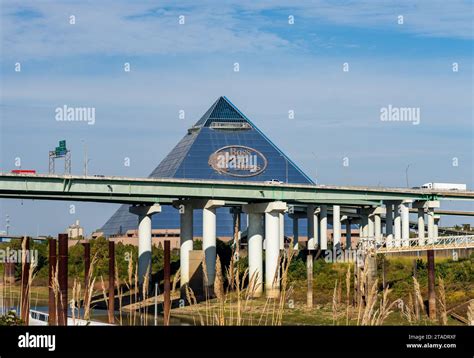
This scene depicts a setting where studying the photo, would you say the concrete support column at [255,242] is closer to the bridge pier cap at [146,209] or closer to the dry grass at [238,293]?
the bridge pier cap at [146,209]

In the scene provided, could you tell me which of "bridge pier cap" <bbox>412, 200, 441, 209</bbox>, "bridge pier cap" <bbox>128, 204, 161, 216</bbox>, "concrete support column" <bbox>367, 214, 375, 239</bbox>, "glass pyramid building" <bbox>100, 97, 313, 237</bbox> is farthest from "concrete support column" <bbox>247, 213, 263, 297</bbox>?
"glass pyramid building" <bbox>100, 97, 313, 237</bbox>

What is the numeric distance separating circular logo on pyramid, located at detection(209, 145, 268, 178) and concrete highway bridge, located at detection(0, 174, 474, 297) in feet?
156

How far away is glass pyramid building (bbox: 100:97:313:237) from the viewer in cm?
15538

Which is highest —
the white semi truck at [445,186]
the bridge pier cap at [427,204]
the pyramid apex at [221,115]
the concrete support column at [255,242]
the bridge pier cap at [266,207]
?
the pyramid apex at [221,115]

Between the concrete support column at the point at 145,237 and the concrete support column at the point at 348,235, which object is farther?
the concrete support column at the point at 348,235

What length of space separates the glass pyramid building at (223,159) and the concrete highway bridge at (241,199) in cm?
4936

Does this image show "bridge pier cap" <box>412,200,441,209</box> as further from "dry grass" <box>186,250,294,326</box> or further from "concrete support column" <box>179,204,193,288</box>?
"dry grass" <box>186,250,294,326</box>

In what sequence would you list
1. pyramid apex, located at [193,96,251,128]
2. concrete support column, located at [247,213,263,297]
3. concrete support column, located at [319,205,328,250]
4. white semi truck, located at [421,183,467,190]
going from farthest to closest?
pyramid apex, located at [193,96,251,128] → concrete support column, located at [319,205,328,250] → white semi truck, located at [421,183,467,190] → concrete support column, located at [247,213,263,297]

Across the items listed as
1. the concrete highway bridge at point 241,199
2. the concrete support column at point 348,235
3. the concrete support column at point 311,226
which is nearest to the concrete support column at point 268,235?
the concrete highway bridge at point 241,199

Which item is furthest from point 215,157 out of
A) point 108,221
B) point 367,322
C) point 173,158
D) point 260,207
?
point 367,322

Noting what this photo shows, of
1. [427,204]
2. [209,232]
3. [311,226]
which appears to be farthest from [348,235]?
[209,232]

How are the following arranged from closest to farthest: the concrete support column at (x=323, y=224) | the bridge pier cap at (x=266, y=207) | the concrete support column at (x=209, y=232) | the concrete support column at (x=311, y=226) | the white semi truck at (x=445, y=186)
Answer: the bridge pier cap at (x=266, y=207) < the concrete support column at (x=209, y=232) < the white semi truck at (x=445, y=186) < the concrete support column at (x=311, y=226) < the concrete support column at (x=323, y=224)

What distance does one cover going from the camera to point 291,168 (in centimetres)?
16388

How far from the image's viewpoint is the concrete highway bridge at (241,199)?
250 feet
